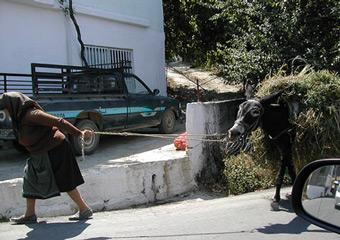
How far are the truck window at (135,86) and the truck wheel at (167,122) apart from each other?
36.9 inches

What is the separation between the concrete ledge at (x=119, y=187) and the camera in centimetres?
495

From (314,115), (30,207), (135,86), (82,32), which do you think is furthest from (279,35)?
(30,207)

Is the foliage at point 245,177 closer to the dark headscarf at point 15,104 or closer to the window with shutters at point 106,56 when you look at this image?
A: the dark headscarf at point 15,104

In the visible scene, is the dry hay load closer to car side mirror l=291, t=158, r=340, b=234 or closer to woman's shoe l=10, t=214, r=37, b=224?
car side mirror l=291, t=158, r=340, b=234

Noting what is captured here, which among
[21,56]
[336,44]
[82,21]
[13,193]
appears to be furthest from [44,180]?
[82,21]

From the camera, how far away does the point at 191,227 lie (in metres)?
4.10

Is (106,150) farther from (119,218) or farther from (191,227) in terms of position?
(191,227)

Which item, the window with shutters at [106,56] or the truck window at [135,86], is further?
the window with shutters at [106,56]

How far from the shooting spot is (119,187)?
222 inches

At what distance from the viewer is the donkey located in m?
4.32

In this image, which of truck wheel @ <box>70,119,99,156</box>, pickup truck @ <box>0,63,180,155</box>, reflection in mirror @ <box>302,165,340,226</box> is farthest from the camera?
truck wheel @ <box>70,119,99,156</box>

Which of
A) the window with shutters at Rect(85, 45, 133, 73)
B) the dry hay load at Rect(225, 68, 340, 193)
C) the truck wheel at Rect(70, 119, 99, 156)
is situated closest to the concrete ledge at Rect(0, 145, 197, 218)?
the truck wheel at Rect(70, 119, 99, 156)

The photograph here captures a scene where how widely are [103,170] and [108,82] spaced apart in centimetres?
325

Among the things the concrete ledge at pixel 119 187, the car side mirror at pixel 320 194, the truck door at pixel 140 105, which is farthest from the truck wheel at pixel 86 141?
the car side mirror at pixel 320 194
